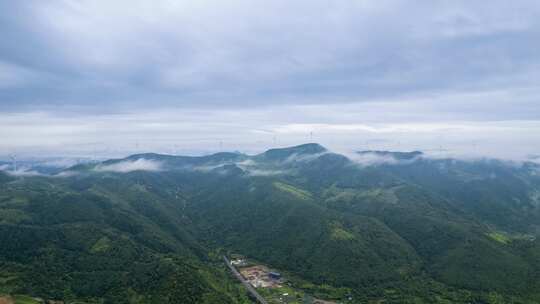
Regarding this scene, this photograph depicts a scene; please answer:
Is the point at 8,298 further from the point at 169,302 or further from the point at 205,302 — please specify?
the point at 205,302

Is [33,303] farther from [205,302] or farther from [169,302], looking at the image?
[205,302]

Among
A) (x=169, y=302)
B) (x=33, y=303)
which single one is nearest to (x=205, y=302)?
(x=169, y=302)

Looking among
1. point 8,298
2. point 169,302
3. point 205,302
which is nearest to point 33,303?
point 8,298

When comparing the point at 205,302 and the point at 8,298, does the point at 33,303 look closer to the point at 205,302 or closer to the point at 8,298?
the point at 8,298
